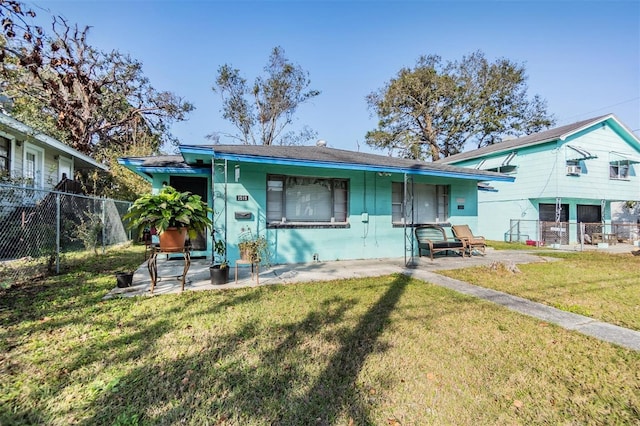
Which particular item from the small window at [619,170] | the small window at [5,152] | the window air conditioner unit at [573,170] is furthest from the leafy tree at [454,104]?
the small window at [5,152]

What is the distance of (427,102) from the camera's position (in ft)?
75.8

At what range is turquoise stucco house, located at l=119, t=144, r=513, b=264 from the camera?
267 inches

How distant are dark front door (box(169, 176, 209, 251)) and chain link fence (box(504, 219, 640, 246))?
14.1 meters

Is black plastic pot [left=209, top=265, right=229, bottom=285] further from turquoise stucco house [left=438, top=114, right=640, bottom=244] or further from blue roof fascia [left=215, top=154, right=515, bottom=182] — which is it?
turquoise stucco house [left=438, top=114, right=640, bottom=244]

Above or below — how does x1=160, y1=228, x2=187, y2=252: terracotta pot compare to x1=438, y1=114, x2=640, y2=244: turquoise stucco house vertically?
below

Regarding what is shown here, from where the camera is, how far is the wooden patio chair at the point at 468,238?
8875mm

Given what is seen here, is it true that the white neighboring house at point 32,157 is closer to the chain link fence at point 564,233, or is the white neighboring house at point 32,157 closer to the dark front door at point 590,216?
the chain link fence at point 564,233

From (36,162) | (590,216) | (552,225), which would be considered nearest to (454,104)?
(590,216)

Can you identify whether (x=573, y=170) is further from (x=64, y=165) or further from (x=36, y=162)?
(x=64, y=165)

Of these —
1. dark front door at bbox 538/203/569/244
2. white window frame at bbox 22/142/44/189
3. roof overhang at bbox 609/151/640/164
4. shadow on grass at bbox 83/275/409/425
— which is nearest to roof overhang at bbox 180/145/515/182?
shadow on grass at bbox 83/275/409/425

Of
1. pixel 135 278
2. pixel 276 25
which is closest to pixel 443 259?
pixel 135 278

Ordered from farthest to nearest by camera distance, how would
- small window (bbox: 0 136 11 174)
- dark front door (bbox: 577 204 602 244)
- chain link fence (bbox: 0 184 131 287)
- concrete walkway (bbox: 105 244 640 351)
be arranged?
dark front door (bbox: 577 204 602 244) → small window (bbox: 0 136 11 174) → chain link fence (bbox: 0 184 131 287) → concrete walkway (bbox: 105 244 640 351)

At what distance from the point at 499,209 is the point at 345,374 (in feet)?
54.4

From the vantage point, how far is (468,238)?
9000 millimetres
